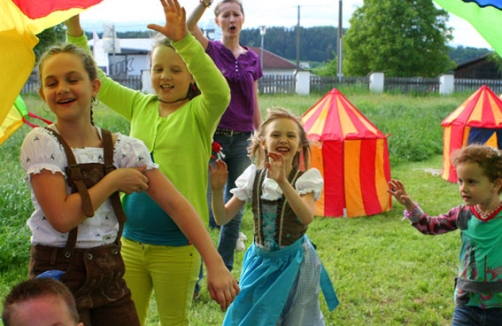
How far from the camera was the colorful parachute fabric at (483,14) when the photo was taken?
241cm

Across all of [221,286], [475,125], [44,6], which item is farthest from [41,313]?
[475,125]

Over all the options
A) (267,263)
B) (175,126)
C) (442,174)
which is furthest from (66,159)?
(442,174)

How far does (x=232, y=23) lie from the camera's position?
176 inches

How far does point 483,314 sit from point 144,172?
6.33ft

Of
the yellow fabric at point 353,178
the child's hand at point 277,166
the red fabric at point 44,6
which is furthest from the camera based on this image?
the yellow fabric at point 353,178

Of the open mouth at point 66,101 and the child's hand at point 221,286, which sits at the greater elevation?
the open mouth at point 66,101

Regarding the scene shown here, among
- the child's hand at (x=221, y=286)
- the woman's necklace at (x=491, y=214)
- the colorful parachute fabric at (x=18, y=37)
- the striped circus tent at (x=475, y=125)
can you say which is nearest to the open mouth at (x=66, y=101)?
the colorful parachute fabric at (x=18, y=37)

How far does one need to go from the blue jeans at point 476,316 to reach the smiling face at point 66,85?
2161 millimetres

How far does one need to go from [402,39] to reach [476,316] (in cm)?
4446

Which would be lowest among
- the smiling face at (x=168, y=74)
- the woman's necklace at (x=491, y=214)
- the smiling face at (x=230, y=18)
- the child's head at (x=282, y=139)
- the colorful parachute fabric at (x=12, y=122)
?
the woman's necklace at (x=491, y=214)

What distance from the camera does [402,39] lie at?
45344mm

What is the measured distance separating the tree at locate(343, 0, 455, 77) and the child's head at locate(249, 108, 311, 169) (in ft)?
142

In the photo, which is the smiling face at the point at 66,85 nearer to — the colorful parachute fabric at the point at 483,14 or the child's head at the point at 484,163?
the colorful parachute fabric at the point at 483,14

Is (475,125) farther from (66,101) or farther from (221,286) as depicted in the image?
(66,101)
